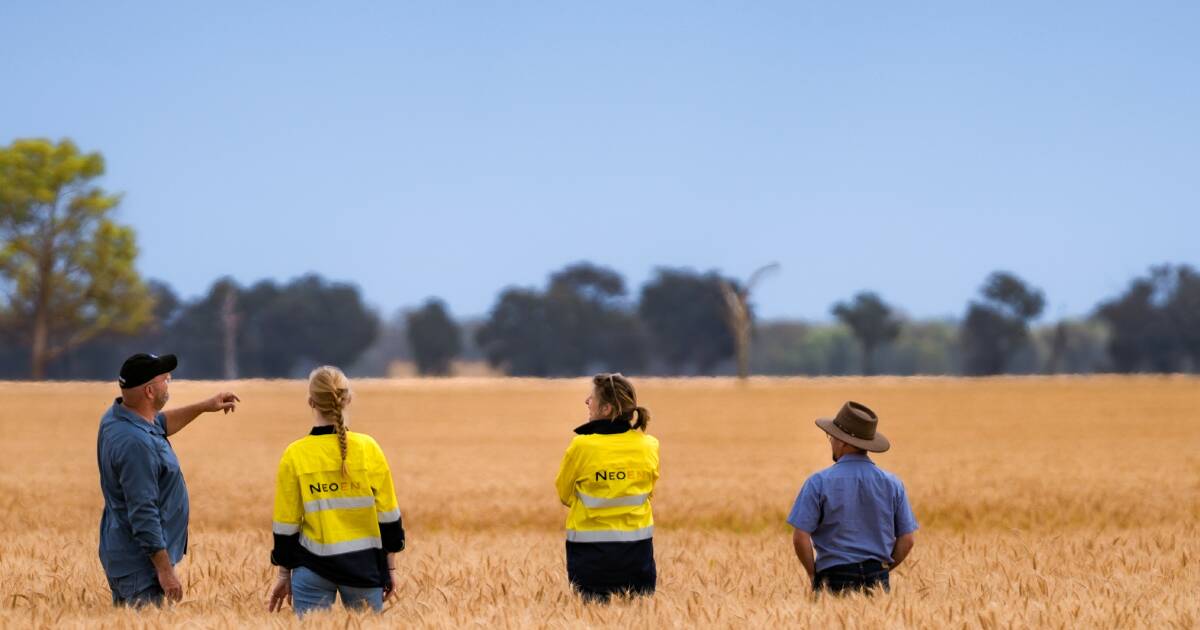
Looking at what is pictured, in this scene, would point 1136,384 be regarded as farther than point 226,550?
Yes

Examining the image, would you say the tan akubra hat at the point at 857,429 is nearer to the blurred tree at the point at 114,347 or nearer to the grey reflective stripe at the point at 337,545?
the grey reflective stripe at the point at 337,545

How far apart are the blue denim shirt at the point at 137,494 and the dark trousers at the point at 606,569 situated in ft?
7.12

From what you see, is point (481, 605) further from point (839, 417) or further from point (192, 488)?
point (192, 488)

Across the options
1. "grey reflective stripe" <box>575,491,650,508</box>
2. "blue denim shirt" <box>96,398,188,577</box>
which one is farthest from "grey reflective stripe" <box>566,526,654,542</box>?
"blue denim shirt" <box>96,398,188,577</box>

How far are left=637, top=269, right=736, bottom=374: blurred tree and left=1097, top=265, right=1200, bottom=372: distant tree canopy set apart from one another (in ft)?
95.9

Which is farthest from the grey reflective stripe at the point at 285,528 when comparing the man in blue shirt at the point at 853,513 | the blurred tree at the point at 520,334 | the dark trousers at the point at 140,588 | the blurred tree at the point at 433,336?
the blurred tree at the point at 433,336

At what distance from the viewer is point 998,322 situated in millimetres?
109875

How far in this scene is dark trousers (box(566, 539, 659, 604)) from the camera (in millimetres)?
7961

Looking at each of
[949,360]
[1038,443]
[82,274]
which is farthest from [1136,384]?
[82,274]

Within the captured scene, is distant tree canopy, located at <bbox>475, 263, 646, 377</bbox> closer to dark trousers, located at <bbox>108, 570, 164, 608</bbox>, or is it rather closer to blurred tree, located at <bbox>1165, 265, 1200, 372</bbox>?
blurred tree, located at <bbox>1165, 265, 1200, 372</bbox>

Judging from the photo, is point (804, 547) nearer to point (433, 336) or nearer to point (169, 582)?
point (169, 582)

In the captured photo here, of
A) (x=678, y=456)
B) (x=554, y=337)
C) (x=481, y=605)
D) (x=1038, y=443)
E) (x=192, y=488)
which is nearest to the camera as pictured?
(x=481, y=605)

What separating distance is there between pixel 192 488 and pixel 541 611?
17.8 metres

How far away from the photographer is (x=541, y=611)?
7.59 m
